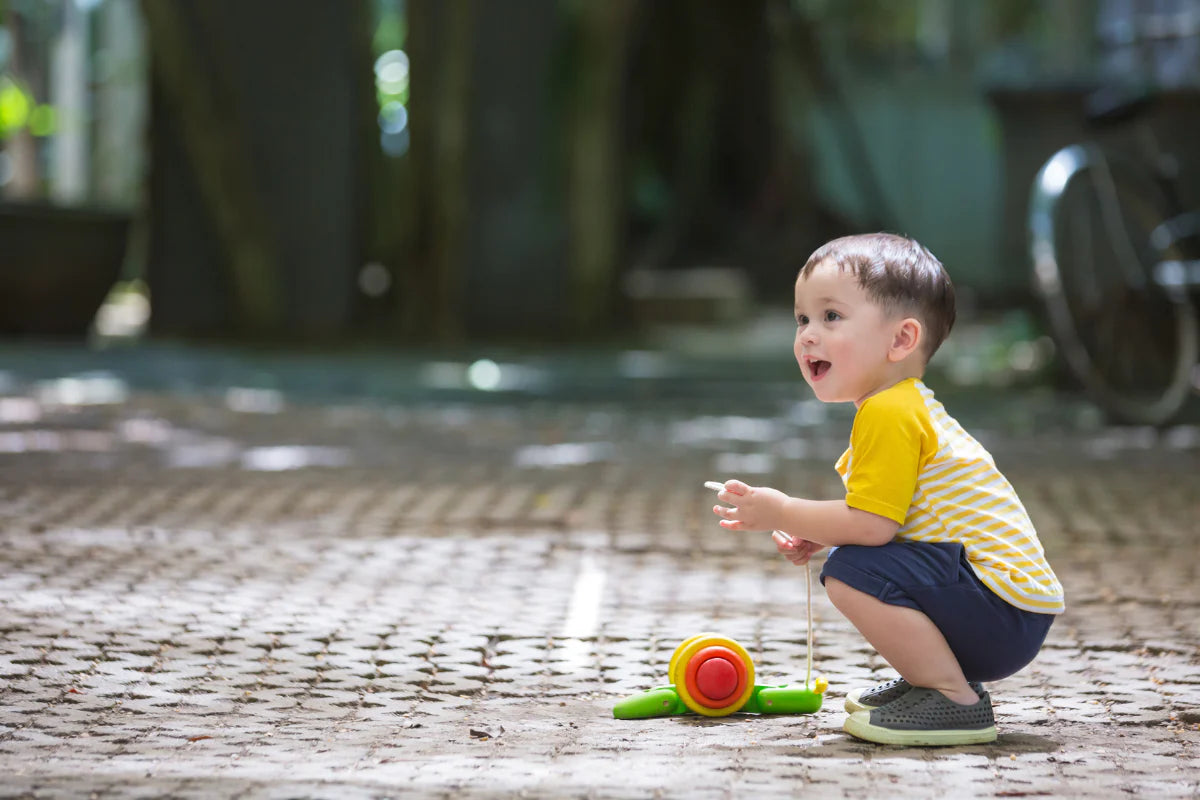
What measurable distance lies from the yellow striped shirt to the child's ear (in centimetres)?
5

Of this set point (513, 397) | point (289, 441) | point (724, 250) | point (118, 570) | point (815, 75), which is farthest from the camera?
point (724, 250)

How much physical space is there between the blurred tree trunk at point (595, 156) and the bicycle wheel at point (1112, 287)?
4.79 metres

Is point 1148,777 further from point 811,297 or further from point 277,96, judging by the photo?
point 277,96

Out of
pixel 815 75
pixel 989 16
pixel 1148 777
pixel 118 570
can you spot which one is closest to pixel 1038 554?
pixel 1148 777

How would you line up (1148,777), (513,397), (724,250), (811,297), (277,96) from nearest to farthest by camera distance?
(1148,777)
(811,297)
(513,397)
(277,96)
(724,250)

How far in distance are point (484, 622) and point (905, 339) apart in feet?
4.24

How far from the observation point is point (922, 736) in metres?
2.91

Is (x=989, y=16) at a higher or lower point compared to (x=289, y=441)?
higher

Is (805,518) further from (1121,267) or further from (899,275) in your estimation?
(1121,267)

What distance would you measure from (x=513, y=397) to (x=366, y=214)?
4.31m

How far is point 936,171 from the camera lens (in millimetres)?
21547

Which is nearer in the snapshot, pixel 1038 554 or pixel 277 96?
pixel 1038 554

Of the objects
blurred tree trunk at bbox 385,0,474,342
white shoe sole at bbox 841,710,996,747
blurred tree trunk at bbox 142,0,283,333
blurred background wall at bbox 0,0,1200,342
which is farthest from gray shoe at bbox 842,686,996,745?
blurred tree trunk at bbox 142,0,283,333

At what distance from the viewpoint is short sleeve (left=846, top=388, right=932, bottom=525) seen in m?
2.92
